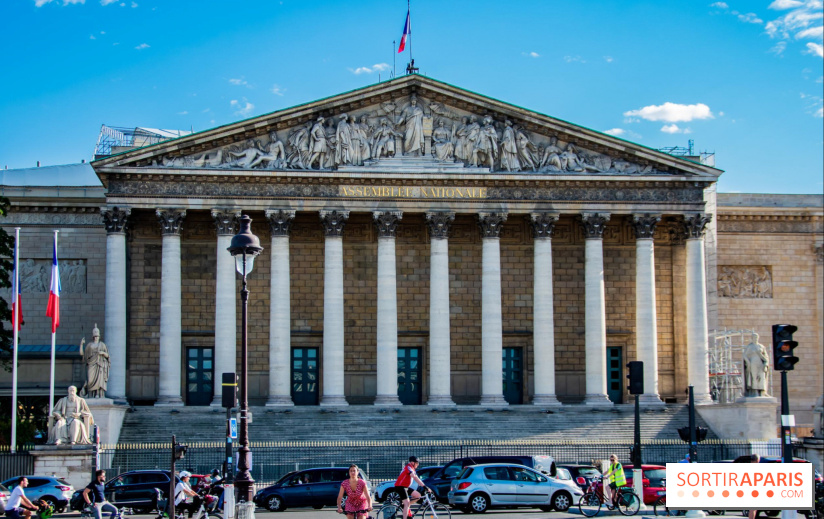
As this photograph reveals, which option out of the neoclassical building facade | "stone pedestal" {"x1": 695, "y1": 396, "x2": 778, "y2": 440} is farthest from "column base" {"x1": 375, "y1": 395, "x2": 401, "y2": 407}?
"stone pedestal" {"x1": 695, "y1": 396, "x2": 778, "y2": 440}

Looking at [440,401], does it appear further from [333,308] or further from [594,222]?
[594,222]

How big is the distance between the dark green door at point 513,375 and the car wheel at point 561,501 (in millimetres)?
18738

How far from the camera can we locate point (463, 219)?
166 ft

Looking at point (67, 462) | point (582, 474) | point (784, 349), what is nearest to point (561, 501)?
point (582, 474)

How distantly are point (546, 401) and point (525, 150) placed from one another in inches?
431

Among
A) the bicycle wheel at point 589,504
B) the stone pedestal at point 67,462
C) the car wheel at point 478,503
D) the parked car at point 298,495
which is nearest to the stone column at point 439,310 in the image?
the parked car at point 298,495

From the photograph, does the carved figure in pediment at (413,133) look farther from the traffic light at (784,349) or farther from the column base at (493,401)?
the traffic light at (784,349)

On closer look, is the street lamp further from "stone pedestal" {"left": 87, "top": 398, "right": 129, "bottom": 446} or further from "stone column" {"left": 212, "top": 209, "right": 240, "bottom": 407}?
"stone column" {"left": 212, "top": 209, "right": 240, "bottom": 407}

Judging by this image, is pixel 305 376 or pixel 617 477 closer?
pixel 617 477

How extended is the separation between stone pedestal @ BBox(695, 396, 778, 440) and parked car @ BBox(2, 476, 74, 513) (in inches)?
1049

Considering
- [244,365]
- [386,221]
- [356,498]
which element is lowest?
[356,498]

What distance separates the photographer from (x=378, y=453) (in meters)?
40.6

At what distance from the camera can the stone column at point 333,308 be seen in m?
47.5

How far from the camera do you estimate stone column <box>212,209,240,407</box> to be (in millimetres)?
47000
